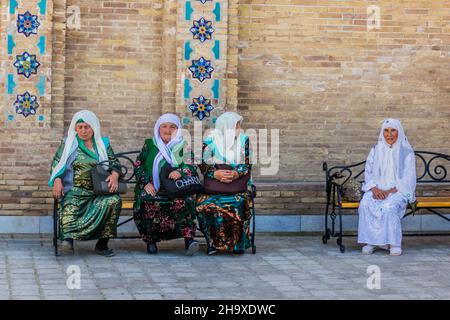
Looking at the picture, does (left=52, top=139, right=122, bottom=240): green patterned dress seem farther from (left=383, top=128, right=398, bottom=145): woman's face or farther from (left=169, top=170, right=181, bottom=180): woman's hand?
(left=383, top=128, right=398, bottom=145): woman's face

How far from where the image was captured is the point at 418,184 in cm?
1122

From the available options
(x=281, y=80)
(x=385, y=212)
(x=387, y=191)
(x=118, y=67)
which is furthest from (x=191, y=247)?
(x=281, y=80)

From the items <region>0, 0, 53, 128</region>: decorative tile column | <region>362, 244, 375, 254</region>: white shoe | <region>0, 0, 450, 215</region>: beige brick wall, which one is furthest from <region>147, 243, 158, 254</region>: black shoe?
<region>362, 244, 375, 254</region>: white shoe

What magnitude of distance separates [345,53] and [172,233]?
3.30 meters

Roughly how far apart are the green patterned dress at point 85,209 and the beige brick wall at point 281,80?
121 centimetres

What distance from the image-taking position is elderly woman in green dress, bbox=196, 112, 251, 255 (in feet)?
31.1

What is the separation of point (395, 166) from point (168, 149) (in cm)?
248

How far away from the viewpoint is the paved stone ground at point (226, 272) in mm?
7613

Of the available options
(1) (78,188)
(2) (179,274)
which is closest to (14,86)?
(1) (78,188)

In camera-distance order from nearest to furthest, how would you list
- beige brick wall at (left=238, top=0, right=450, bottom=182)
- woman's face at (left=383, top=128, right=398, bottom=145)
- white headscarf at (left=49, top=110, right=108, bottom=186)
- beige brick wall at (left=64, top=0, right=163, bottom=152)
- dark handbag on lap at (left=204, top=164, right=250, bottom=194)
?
white headscarf at (left=49, top=110, right=108, bottom=186) → dark handbag on lap at (left=204, top=164, right=250, bottom=194) → woman's face at (left=383, top=128, right=398, bottom=145) → beige brick wall at (left=64, top=0, right=163, bottom=152) → beige brick wall at (left=238, top=0, right=450, bottom=182)

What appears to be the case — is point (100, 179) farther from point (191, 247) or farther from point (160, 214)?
point (191, 247)

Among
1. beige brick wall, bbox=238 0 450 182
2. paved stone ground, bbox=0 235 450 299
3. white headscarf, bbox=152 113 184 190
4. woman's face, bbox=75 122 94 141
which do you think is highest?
beige brick wall, bbox=238 0 450 182

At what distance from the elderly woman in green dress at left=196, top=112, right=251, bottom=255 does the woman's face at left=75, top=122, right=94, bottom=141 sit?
121 cm

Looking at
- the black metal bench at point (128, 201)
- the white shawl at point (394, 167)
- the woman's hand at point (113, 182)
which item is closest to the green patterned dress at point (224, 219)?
the black metal bench at point (128, 201)
